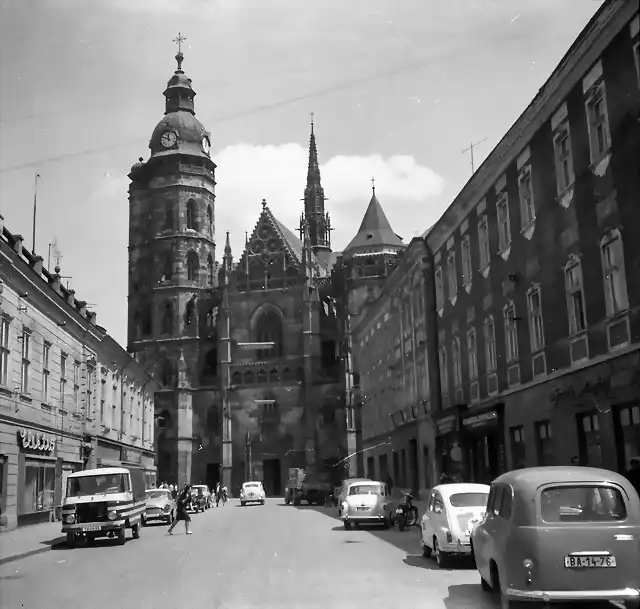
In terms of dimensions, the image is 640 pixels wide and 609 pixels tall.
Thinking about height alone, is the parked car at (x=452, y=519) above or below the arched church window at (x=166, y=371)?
below

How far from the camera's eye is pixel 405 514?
25.2m

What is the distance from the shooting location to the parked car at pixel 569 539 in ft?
30.5

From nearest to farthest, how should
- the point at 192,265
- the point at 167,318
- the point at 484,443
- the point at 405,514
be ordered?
the point at 405,514 → the point at 484,443 → the point at 167,318 → the point at 192,265

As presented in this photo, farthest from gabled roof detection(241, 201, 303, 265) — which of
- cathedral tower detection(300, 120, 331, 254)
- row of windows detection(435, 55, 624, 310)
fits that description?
row of windows detection(435, 55, 624, 310)

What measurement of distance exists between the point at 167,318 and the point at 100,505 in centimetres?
6168

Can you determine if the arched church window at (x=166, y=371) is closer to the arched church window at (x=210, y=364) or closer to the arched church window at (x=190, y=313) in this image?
the arched church window at (x=210, y=364)

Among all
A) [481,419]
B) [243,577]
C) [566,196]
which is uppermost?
[566,196]

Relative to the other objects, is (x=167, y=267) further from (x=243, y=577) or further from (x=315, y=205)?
(x=243, y=577)

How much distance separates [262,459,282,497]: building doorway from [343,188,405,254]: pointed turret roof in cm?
2334

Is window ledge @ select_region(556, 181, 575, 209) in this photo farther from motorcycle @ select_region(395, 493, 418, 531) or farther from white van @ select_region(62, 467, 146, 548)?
white van @ select_region(62, 467, 146, 548)

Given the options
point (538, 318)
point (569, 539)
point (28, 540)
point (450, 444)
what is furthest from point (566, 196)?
point (28, 540)

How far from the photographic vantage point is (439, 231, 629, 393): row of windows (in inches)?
703

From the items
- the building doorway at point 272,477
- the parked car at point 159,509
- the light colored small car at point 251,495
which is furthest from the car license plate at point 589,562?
the building doorway at point 272,477

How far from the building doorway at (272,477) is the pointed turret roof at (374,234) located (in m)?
23.3
